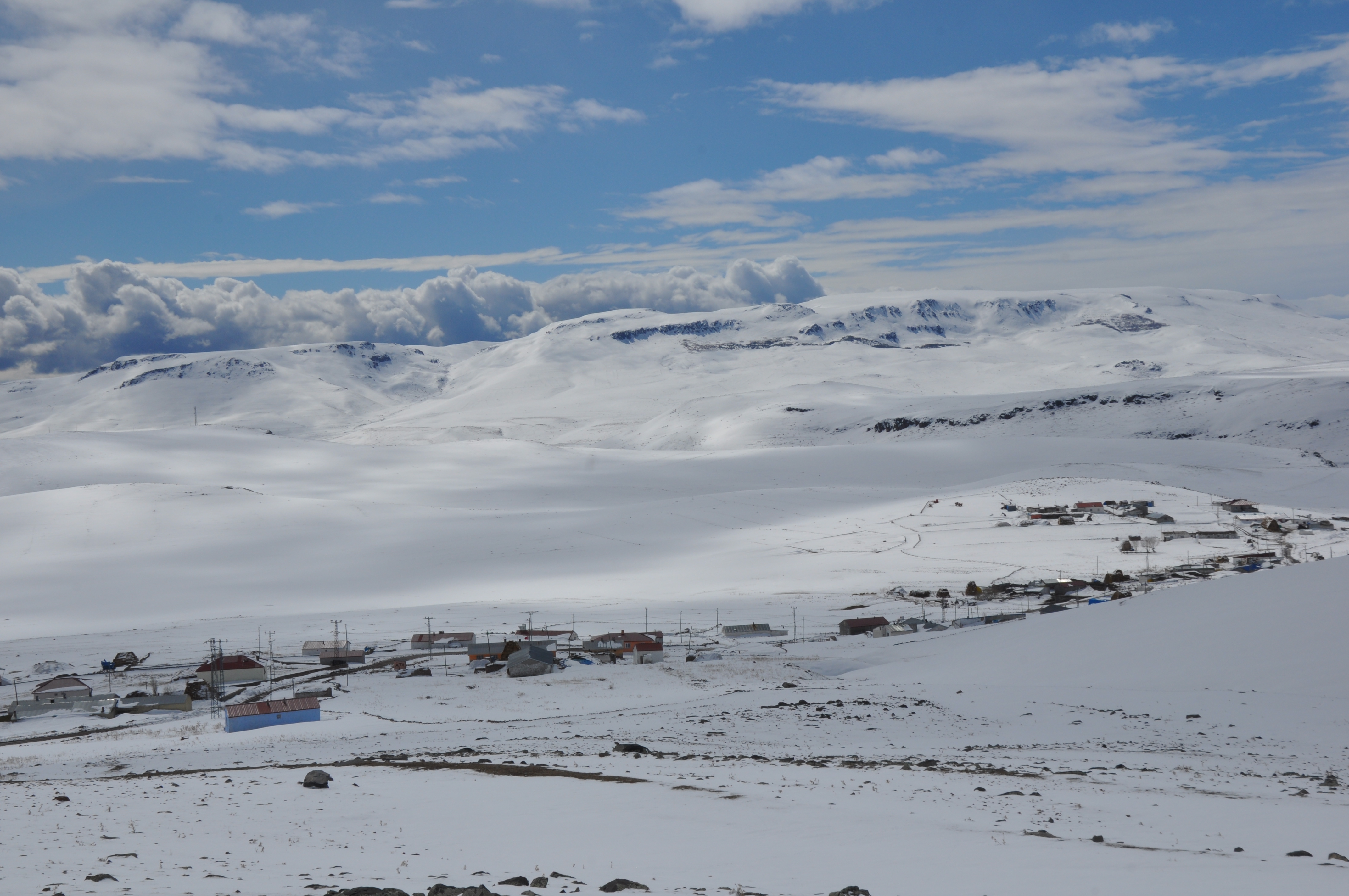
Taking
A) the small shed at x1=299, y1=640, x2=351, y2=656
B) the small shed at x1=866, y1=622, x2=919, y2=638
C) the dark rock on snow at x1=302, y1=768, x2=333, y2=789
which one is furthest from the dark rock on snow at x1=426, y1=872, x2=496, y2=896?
the small shed at x1=299, y1=640, x2=351, y2=656

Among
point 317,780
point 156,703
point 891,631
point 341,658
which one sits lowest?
point 156,703

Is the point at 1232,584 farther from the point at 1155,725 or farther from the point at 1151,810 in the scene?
the point at 1151,810

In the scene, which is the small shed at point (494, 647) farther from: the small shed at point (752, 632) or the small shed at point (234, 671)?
the small shed at point (234, 671)

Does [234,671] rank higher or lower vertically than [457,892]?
lower

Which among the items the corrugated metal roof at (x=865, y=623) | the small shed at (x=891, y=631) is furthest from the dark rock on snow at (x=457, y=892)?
the corrugated metal roof at (x=865, y=623)

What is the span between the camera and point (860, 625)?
138 feet

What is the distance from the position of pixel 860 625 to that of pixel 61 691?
1290 inches

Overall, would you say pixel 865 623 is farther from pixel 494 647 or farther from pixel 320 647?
pixel 320 647

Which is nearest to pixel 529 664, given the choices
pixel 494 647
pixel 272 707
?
pixel 494 647

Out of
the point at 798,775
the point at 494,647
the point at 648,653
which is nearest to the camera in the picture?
the point at 798,775

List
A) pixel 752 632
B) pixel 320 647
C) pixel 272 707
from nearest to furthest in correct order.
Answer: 1. pixel 272 707
2. pixel 320 647
3. pixel 752 632

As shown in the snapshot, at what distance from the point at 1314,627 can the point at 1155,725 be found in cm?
832

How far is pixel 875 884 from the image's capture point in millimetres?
10219

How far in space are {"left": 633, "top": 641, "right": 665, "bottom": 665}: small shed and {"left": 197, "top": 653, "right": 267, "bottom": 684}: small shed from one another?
15006mm
